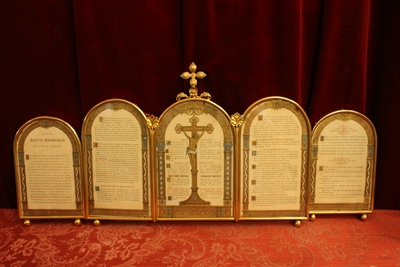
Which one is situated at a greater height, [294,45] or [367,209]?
[294,45]

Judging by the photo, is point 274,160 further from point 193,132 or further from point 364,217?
point 364,217

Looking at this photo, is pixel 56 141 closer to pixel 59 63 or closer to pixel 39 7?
pixel 59 63

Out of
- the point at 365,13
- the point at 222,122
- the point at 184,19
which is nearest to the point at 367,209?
the point at 222,122

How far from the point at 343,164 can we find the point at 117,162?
3.90 feet

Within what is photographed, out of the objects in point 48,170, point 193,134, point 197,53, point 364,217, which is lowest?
point 364,217

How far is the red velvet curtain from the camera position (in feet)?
5.34

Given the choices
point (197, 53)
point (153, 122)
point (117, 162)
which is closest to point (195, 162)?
point (153, 122)

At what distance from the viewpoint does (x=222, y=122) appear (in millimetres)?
1619

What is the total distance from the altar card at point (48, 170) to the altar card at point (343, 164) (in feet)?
Answer: 4.11

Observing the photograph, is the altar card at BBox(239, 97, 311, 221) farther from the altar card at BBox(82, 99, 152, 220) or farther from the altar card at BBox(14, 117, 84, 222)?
the altar card at BBox(14, 117, 84, 222)

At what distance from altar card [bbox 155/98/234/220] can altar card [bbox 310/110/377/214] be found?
466mm

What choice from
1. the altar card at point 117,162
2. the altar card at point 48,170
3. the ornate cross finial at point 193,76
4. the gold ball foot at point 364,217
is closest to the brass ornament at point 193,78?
the ornate cross finial at point 193,76

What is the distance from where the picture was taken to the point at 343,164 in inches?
66.6

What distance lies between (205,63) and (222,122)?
32 centimetres
